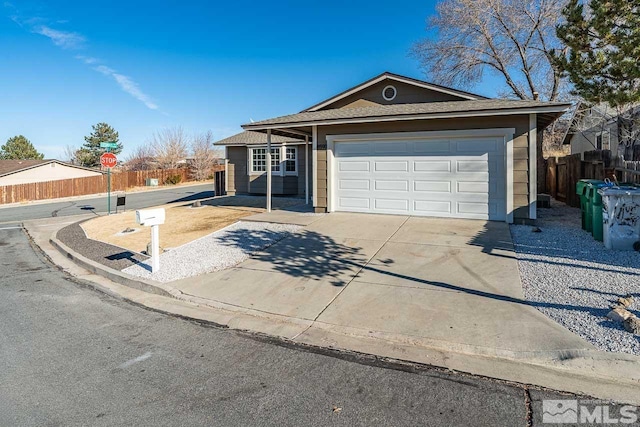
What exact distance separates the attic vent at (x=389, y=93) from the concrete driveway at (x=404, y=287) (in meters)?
6.05

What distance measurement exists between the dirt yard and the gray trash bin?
8892 millimetres

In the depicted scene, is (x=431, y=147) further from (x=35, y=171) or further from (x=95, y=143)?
(x=95, y=143)

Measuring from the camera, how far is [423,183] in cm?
1122

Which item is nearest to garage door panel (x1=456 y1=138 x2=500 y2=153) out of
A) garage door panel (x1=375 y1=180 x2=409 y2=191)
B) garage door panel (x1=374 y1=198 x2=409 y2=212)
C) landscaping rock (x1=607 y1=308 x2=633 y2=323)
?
garage door panel (x1=375 y1=180 x2=409 y2=191)

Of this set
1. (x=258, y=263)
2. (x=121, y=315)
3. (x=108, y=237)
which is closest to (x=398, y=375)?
(x=121, y=315)

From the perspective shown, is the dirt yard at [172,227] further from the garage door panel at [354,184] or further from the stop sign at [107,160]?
the garage door panel at [354,184]

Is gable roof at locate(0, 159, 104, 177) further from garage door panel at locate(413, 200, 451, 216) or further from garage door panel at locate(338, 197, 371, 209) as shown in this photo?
garage door panel at locate(413, 200, 451, 216)

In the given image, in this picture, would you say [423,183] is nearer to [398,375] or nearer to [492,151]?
[492,151]

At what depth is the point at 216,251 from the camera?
8547 mm

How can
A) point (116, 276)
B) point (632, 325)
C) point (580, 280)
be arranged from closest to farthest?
point (632, 325)
point (580, 280)
point (116, 276)

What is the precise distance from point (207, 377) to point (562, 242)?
299 inches

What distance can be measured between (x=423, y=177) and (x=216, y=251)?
615 centimetres

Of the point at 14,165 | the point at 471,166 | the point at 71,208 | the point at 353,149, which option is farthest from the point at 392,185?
the point at 14,165
